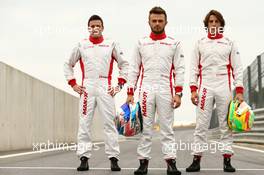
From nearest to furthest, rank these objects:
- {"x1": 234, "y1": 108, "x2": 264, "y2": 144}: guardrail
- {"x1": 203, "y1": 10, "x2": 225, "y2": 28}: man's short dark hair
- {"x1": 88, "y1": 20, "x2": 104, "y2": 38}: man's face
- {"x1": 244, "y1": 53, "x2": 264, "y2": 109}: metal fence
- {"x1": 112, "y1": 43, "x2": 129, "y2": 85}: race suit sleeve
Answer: {"x1": 203, "y1": 10, "x2": 225, "y2": 28}: man's short dark hair < {"x1": 88, "y1": 20, "x2": 104, "y2": 38}: man's face < {"x1": 112, "y1": 43, "x2": 129, "y2": 85}: race suit sleeve < {"x1": 234, "y1": 108, "x2": 264, "y2": 144}: guardrail < {"x1": 244, "y1": 53, "x2": 264, "y2": 109}: metal fence

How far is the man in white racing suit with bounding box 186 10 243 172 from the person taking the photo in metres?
7.32

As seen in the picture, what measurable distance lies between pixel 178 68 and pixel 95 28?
135cm

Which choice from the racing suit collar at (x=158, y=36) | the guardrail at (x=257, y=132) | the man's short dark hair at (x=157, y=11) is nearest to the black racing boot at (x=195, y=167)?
the racing suit collar at (x=158, y=36)

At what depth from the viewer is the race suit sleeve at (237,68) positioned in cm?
732

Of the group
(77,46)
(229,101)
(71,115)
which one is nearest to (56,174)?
(77,46)

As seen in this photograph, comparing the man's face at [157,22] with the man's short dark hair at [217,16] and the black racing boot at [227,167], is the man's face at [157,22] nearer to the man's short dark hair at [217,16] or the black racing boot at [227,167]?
the man's short dark hair at [217,16]

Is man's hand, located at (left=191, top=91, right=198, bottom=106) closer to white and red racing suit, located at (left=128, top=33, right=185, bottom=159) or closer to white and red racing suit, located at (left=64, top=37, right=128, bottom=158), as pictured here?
white and red racing suit, located at (left=128, top=33, right=185, bottom=159)

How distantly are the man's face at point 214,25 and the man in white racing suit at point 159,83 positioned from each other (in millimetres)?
665

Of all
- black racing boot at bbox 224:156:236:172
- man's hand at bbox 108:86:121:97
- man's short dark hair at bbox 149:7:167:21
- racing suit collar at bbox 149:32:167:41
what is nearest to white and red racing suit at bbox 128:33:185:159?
racing suit collar at bbox 149:32:167:41

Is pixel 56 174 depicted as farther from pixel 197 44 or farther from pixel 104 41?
pixel 197 44

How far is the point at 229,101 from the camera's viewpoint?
733 cm

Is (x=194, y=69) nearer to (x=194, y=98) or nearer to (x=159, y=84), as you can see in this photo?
(x=194, y=98)

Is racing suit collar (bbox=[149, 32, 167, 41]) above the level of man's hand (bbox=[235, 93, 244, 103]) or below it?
above

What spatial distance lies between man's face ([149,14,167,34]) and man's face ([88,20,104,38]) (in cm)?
88
